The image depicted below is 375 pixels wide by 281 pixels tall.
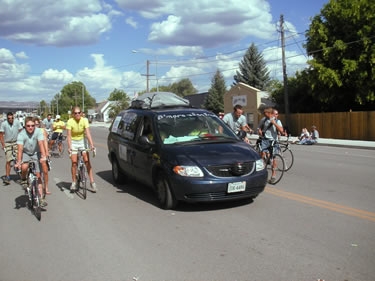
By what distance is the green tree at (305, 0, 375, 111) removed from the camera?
93.0 feet

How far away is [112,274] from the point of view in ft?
14.3

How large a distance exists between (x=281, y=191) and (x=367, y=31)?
2382 cm

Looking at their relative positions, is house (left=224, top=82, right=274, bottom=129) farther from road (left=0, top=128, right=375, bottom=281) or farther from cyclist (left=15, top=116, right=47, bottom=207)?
cyclist (left=15, top=116, right=47, bottom=207)

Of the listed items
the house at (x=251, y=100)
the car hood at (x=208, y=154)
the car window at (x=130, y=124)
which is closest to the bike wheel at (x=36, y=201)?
the car hood at (x=208, y=154)

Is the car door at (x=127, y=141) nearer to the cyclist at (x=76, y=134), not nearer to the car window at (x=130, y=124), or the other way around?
the car window at (x=130, y=124)

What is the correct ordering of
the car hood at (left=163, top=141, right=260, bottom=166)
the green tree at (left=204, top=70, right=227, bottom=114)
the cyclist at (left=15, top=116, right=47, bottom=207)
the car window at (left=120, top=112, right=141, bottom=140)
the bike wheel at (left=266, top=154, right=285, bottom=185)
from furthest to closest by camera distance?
1. the green tree at (left=204, top=70, right=227, bottom=114)
2. the bike wheel at (left=266, top=154, right=285, bottom=185)
3. the car window at (left=120, top=112, right=141, bottom=140)
4. the cyclist at (left=15, top=116, right=47, bottom=207)
5. the car hood at (left=163, top=141, right=260, bottom=166)

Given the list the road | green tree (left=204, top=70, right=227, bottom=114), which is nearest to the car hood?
the road

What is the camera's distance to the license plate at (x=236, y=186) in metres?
6.45

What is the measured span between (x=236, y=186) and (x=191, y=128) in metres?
1.69

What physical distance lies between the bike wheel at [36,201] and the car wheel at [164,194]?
6.25 feet

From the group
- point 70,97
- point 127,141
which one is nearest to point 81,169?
point 127,141

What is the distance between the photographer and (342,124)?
29.2 metres

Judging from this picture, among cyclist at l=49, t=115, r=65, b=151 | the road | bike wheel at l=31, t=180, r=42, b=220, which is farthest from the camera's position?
cyclist at l=49, t=115, r=65, b=151

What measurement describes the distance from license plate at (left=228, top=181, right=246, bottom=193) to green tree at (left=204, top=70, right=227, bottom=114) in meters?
59.5
